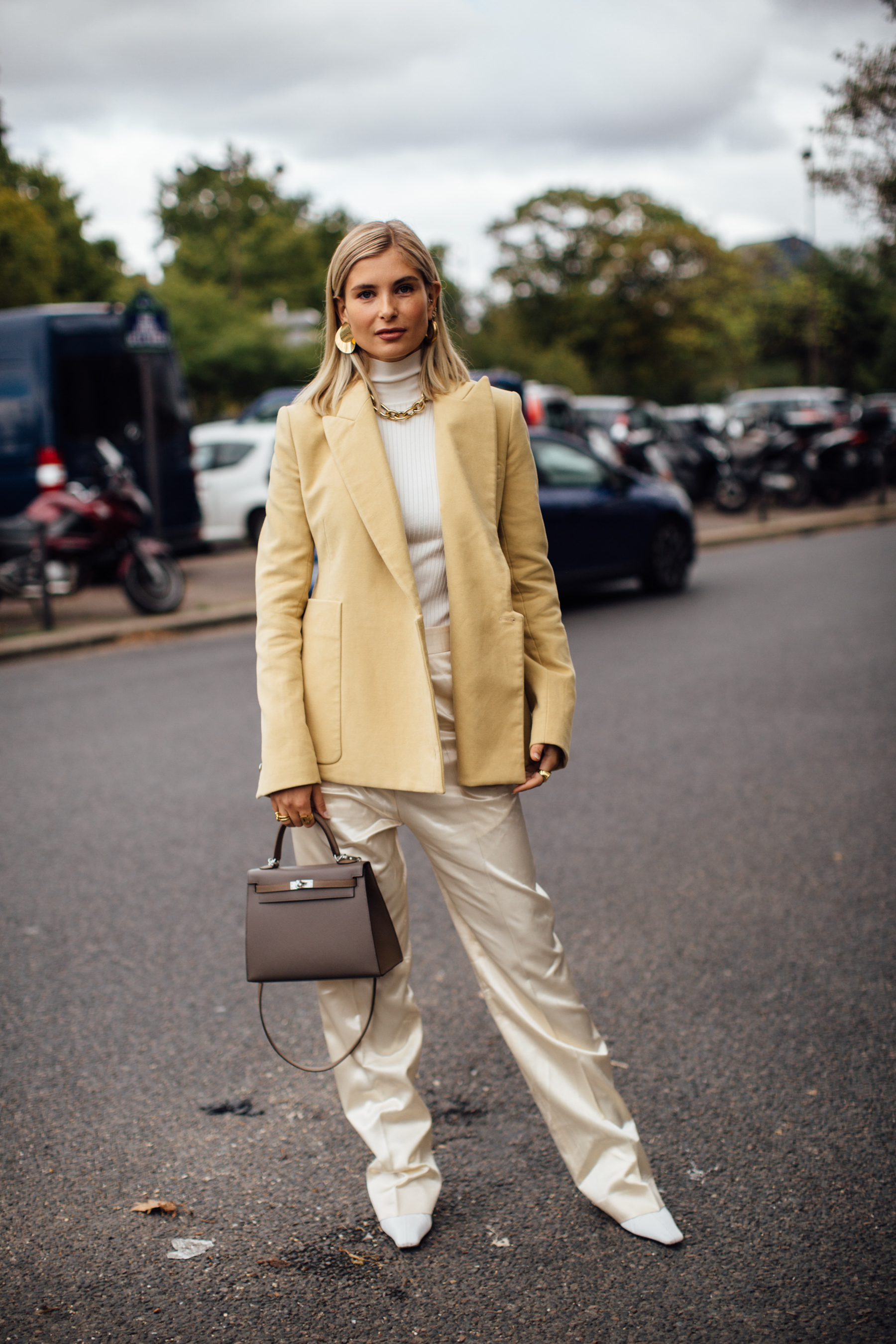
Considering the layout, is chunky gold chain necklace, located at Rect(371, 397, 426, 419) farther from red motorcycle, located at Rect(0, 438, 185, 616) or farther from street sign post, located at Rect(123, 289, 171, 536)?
street sign post, located at Rect(123, 289, 171, 536)

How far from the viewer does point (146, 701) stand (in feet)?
26.3

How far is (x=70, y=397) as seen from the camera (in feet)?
43.3

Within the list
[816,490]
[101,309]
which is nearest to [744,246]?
[816,490]

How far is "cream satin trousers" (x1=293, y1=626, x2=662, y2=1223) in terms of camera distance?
2479 mm

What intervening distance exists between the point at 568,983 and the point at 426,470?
106cm

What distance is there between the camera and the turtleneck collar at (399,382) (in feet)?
8.01

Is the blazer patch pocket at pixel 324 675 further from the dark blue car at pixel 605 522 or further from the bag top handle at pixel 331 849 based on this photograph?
the dark blue car at pixel 605 522

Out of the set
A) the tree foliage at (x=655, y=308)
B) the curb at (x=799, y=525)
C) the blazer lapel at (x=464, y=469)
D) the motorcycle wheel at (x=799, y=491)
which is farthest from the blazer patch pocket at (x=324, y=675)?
the tree foliage at (x=655, y=308)

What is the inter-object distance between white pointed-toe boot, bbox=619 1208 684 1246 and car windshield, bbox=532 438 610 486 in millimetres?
8871

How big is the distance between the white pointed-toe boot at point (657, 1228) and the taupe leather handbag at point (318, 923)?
2.35 ft

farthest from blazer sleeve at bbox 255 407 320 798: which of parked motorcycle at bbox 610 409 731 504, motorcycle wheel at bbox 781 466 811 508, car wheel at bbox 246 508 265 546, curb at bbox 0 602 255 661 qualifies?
motorcycle wheel at bbox 781 466 811 508

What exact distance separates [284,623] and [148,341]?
35.0 ft

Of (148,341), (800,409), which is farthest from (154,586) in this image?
(800,409)

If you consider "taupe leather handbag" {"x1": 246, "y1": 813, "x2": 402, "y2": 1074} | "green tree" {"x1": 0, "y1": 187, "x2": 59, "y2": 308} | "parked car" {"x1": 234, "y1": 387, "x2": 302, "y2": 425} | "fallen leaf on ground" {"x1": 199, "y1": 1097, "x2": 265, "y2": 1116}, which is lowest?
Result: "fallen leaf on ground" {"x1": 199, "y1": 1097, "x2": 265, "y2": 1116}
